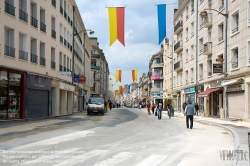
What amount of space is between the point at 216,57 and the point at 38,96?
1784 centimetres

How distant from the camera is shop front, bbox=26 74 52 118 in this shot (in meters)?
24.4

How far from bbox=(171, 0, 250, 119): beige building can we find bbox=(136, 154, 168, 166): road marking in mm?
17461

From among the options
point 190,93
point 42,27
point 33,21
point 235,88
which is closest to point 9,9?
point 33,21

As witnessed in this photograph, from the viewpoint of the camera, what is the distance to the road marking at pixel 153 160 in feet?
25.5

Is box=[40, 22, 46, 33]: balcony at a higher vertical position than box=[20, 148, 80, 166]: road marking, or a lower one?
higher

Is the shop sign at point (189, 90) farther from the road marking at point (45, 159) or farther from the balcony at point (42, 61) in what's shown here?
the road marking at point (45, 159)

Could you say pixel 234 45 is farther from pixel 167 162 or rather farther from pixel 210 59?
pixel 167 162

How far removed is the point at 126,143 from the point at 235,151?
385 centimetres

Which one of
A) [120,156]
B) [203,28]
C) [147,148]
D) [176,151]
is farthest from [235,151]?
[203,28]

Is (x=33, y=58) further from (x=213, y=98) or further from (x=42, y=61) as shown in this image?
(x=213, y=98)

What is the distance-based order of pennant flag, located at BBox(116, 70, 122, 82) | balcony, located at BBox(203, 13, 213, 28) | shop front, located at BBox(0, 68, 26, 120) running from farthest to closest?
1. pennant flag, located at BBox(116, 70, 122, 82)
2. balcony, located at BBox(203, 13, 213, 28)
3. shop front, located at BBox(0, 68, 26, 120)

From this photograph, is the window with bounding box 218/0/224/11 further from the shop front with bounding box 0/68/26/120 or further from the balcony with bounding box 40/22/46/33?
the shop front with bounding box 0/68/26/120

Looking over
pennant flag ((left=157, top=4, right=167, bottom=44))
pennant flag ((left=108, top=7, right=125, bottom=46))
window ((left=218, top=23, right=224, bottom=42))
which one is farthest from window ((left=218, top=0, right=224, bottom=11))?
pennant flag ((left=108, top=7, right=125, bottom=46))

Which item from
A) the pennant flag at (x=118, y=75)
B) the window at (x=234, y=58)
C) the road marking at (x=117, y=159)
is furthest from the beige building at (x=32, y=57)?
the pennant flag at (x=118, y=75)
